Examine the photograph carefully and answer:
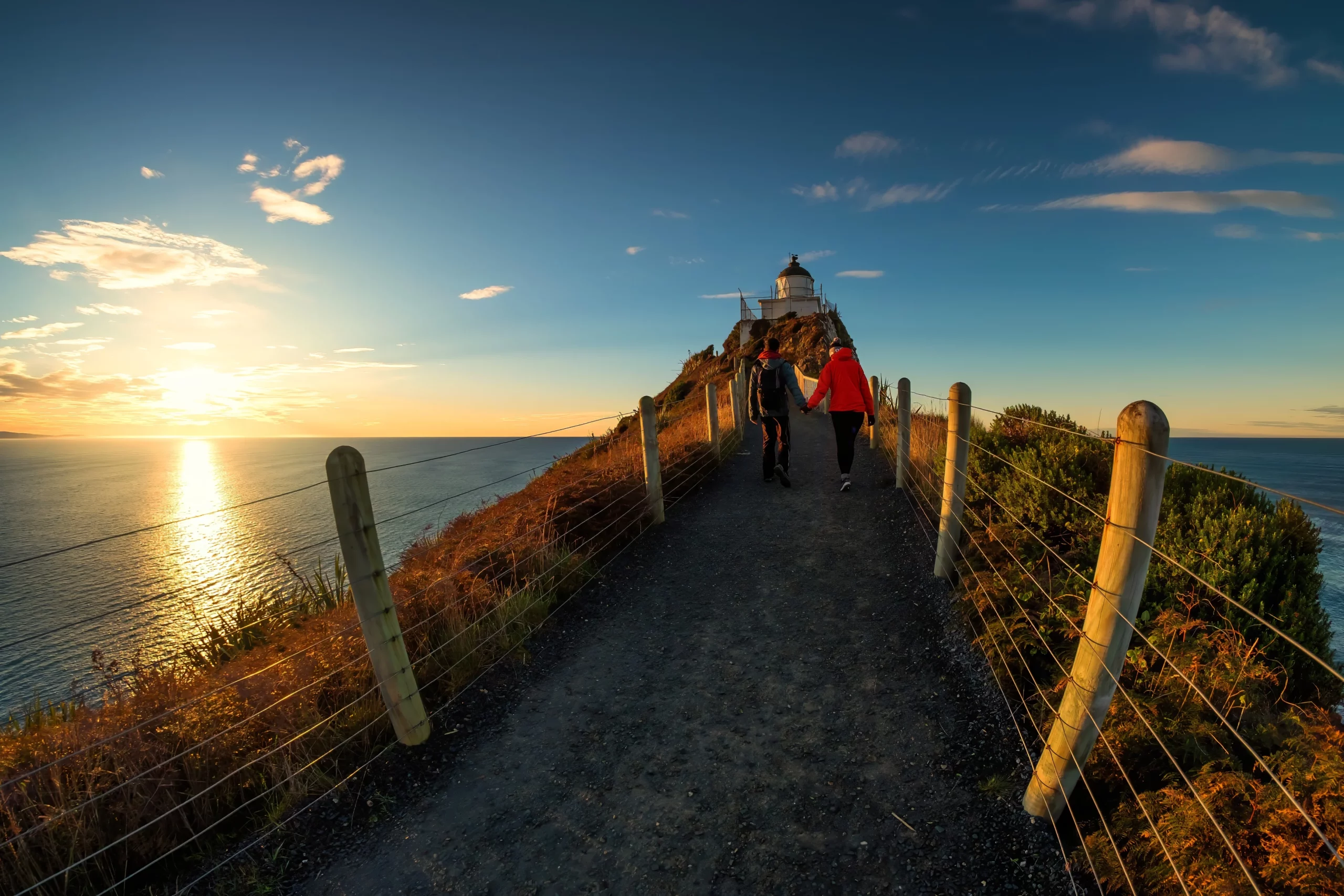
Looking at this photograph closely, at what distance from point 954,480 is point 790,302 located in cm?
5302

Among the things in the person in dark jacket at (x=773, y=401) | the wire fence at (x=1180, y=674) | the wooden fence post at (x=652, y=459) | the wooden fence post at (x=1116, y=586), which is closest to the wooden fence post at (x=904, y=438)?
the person in dark jacket at (x=773, y=401)

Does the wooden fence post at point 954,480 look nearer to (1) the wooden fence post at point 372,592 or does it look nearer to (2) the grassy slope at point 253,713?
(2) the grassy slope at point 253,713

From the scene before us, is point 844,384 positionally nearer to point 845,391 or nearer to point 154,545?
point 845,391

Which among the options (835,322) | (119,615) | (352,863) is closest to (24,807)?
(352,863)

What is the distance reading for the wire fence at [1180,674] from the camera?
83.2 inches

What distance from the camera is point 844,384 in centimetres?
806

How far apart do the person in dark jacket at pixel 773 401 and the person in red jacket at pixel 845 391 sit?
40 cm

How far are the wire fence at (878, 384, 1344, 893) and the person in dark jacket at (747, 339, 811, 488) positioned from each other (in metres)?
3.13

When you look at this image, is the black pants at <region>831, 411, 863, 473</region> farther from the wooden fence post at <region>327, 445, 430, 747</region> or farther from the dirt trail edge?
the wooden fence post at <region>327, 445, 430, 747</region>

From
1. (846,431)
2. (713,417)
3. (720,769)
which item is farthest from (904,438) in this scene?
(720,769)

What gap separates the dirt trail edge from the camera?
272cm

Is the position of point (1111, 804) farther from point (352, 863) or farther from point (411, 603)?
point (411, 603)

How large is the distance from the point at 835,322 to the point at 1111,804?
50.2 meters

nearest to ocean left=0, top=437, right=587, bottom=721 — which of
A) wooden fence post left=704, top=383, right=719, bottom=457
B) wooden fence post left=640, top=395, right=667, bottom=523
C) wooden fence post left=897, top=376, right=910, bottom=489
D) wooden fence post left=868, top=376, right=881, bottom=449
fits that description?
wooden fence post left=640, top=395, right=667, bottom=523
